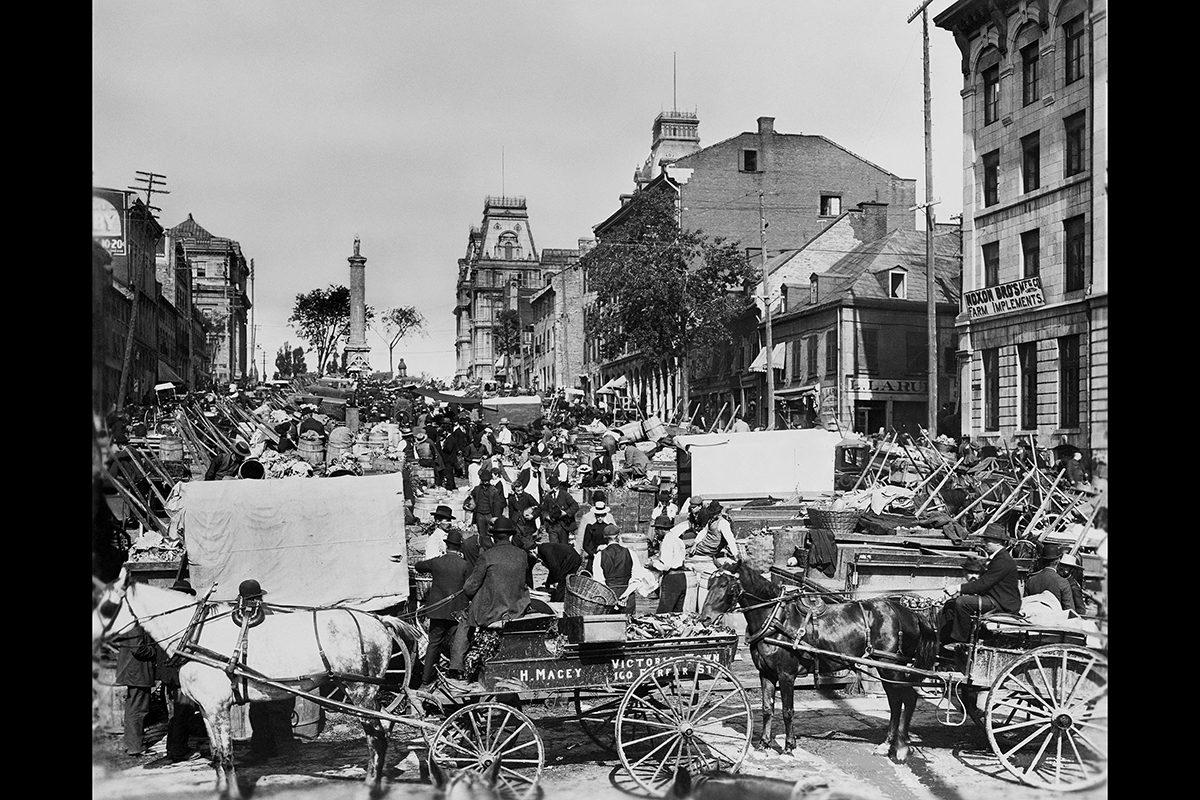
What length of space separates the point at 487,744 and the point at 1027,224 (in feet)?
92.8

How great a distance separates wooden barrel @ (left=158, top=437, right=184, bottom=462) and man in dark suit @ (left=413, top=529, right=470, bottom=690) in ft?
53.8

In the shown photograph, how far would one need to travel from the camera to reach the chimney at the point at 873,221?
53.7 metres

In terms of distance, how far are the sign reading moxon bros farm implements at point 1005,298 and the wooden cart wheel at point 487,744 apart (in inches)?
1057

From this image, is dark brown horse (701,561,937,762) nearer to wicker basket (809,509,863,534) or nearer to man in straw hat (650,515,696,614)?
man in straw hat (650,515,696,614)

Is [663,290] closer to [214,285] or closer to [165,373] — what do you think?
[165,373]

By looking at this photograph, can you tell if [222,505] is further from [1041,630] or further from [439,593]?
[1041,630]

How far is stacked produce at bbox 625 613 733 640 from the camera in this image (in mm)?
9477

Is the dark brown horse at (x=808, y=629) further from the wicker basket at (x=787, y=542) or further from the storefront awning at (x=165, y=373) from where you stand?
the storefront awning at (x=165, y=373)

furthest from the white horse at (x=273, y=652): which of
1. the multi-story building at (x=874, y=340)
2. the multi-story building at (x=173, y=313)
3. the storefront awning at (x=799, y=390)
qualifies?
the storefront awning at (x=799, y=390)

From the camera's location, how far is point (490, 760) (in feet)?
27.7

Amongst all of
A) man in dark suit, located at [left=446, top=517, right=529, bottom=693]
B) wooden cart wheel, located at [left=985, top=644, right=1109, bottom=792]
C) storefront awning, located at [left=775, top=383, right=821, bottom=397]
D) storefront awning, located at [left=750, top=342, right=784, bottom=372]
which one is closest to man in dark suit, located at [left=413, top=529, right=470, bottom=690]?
man in dark suit, located at [left=446, top=517, right=529, bottom=693]
